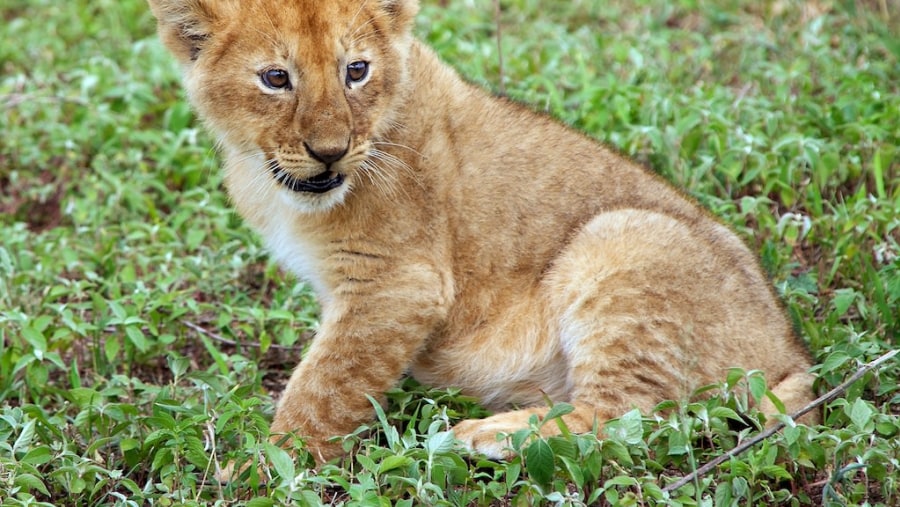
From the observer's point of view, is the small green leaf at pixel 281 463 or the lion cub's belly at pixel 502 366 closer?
the small green leaf at pixel 281 463

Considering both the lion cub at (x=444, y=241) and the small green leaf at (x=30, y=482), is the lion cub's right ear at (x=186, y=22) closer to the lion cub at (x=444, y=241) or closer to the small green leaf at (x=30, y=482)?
the lion cub at (x=444, y=241)

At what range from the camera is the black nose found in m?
4.31

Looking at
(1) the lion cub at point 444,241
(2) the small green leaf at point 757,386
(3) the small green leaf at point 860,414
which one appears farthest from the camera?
(1) the lion cub at point 444,241

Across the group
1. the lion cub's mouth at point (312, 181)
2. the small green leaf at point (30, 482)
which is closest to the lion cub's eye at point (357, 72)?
the lion cub's mouth at point (312, 181)

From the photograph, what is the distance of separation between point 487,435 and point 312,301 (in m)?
1.57

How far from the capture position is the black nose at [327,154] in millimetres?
4312

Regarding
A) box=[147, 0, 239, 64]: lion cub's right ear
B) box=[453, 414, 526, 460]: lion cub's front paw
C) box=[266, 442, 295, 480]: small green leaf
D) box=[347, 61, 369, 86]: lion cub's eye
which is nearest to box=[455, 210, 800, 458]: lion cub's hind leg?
box=[453, 414, 526, 460]: lion cub's front paw

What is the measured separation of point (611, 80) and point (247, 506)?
13.2ft

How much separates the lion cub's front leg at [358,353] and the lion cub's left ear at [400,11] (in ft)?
3.22

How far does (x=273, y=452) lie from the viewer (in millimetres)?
3934

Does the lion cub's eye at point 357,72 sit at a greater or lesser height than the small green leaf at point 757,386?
greater

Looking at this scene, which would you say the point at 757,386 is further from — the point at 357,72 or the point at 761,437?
the point at 357,72

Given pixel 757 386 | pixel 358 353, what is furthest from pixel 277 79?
pixel 757 386

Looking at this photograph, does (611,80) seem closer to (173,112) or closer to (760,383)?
(173,112)
